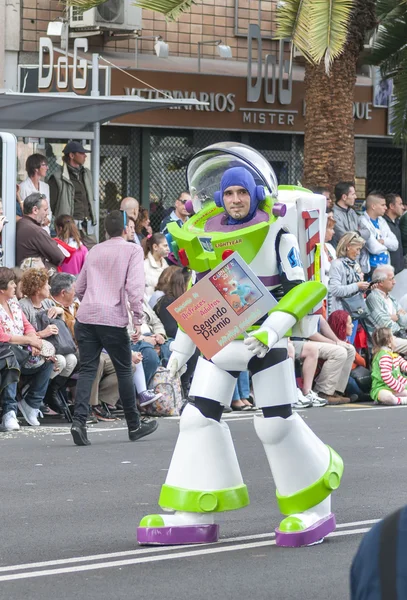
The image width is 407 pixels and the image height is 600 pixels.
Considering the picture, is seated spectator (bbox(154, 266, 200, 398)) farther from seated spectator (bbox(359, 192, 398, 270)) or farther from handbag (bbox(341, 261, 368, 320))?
seated spectator (bbox(359, 192, 398, 270))

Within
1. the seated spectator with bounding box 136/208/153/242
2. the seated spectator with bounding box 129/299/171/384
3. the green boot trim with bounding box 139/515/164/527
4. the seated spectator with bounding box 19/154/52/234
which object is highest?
the seated spectator with bounding box 19/154/52/234

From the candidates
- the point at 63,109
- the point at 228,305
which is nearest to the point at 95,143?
the point at 63,109

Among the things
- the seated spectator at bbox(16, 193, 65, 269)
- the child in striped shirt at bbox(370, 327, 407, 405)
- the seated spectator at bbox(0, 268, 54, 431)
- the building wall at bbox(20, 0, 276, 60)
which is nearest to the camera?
the seated spectator at bbox(0, 268, 54, 431)

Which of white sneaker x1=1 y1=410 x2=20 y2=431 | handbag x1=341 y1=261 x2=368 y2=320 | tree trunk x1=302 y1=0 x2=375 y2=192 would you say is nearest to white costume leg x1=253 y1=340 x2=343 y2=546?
white sneaker x1=1 y1=410 x2=20 y2=431

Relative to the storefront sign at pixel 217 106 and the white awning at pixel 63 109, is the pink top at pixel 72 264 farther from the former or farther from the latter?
the storefront sign at pixel 217 106

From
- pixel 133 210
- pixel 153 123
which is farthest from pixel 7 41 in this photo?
pixel 133 210

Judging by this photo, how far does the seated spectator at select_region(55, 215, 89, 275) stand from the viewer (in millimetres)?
13570

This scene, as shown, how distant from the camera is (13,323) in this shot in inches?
→ 457

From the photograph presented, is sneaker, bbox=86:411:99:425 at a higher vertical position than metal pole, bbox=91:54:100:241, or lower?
lower

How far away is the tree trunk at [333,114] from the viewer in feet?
59.8

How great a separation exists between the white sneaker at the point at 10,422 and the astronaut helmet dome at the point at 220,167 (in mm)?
4728

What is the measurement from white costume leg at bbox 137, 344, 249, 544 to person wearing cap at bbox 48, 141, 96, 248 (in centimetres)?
835

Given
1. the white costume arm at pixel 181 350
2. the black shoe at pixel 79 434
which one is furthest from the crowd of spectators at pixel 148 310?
the white costume arm at pixel 181 350

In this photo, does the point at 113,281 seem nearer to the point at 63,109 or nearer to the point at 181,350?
the point at 181,350
